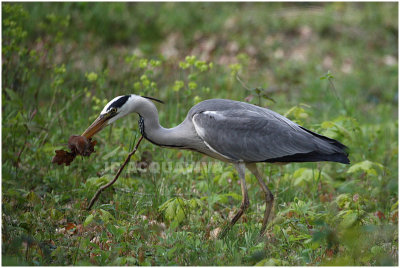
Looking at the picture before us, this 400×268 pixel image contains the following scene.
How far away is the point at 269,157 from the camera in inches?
182

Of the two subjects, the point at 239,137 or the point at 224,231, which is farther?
the point at 239,137

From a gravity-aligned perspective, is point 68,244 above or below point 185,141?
below

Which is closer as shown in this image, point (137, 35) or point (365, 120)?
point (365, 120)

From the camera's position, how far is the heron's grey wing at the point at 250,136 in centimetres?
455

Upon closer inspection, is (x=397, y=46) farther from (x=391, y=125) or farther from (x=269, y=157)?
(x=269, y=157)

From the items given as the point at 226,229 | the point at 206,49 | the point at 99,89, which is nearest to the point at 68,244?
the point at 226,229

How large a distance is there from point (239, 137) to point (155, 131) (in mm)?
738

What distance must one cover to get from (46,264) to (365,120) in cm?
Result: 552

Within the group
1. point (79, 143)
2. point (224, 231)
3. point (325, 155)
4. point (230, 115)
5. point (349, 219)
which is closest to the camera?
point (349, 219)

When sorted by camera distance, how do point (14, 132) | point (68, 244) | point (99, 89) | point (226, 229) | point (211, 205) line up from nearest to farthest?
point (68, 244)
point (226, 229)
point (211, 205)
point (14, 132)
point (99, 89)

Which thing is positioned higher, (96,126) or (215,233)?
(96,126)

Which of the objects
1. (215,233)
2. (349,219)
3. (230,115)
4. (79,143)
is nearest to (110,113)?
(79,143)

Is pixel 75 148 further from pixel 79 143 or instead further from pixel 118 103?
pixel 118 103

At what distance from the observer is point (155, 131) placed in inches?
181
